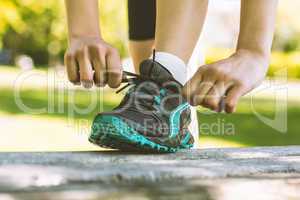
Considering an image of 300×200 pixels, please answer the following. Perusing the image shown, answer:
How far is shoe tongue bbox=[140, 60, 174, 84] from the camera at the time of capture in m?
1.18

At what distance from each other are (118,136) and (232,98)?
22 cm

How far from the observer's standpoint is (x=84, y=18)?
1.20m

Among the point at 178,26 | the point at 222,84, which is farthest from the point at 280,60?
the point at 222,84

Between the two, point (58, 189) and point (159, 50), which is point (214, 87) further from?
point (58, 189)

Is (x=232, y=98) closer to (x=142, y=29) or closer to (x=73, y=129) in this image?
(x=142, y=29)

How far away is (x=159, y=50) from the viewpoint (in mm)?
1250

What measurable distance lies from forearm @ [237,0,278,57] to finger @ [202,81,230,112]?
0.13 metres

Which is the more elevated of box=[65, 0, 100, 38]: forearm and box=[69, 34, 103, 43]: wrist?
box=[65, 0, 100, 38]: forearm

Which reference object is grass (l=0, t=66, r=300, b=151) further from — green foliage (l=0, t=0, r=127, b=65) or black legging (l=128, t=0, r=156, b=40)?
green foliage (l=0, t=0, r=127, b=65)

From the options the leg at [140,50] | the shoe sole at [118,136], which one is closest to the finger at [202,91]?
the shoe sole at [118,136]

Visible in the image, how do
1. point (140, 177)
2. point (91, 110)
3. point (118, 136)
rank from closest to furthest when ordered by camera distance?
point (140, 177) < point (118, 136) < point (91, 110)

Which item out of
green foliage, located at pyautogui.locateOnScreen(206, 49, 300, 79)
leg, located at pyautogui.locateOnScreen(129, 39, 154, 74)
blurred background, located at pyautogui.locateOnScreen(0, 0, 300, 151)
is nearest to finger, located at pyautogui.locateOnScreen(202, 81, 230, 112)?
leg, located at pyautogui.locateOnScreen(129, 39, 154, 74)

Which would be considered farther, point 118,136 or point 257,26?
point 257,26

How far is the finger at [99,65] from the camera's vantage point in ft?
3.70
